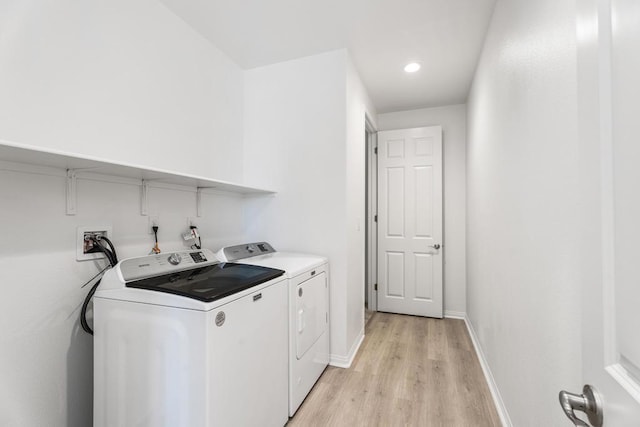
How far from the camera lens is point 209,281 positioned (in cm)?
136

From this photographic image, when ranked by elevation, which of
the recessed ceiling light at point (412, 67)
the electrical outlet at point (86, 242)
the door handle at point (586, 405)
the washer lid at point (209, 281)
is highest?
the recessed ceiling light at point (412, 67)

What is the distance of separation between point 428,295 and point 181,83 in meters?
3.22

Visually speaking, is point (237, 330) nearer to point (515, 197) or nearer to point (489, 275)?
point (515, 197)

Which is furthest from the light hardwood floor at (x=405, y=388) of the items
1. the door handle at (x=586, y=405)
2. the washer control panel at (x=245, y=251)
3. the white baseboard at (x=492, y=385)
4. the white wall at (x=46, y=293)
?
the door handle at (x=586, y=405)

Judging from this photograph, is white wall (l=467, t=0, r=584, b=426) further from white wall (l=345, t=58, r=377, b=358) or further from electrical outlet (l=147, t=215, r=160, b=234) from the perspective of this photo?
electrical outlet (l=147, t=215, r=160, b=234)

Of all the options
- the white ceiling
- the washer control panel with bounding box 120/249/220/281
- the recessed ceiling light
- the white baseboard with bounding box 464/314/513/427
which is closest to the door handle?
the white baseboard with bounding box 464/314/513/427

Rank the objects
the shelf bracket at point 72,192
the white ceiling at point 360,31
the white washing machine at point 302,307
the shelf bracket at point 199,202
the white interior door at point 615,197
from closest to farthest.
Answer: the white interior door at point 615,197
the shelf bracket at point 72,192
the white washing machine at point 302,307
the white ceiling at point 360,31
the shelf bracket at point 199,202

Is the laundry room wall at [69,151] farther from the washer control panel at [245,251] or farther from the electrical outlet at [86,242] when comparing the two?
the washer control panel at [245,251]

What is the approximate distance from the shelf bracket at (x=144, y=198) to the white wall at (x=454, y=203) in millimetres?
3084

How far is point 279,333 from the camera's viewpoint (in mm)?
1560

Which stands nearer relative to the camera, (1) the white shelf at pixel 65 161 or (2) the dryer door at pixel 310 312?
(1) the white shelf at pixel 65 161

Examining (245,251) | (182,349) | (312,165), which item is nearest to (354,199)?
(312,165)

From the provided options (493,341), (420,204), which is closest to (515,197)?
(493,341)

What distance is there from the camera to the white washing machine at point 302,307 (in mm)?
1702
